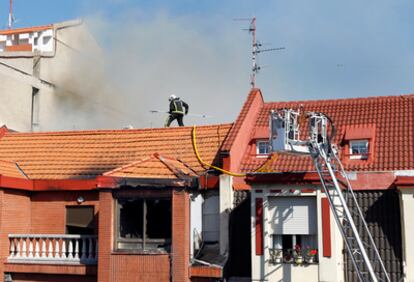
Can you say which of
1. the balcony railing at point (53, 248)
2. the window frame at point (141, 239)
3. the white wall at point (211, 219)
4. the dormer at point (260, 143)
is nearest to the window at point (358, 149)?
the dormer at point (260, 143)

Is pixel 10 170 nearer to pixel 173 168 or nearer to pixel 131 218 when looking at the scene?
pixel 131 218

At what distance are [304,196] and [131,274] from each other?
5825 mm

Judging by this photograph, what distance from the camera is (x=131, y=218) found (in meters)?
21.1

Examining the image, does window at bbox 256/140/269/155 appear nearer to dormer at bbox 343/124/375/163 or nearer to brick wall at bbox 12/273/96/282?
dormer at bbox 343/124/375/163

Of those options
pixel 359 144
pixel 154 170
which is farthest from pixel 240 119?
pixel 359 144

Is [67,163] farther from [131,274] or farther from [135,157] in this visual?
[131,274]

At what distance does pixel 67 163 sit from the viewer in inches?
969

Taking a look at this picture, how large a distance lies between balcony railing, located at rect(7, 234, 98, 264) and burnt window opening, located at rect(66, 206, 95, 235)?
111cm

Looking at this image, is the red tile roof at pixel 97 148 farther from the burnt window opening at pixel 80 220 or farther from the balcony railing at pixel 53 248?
the balcony railing at pixel 53 248

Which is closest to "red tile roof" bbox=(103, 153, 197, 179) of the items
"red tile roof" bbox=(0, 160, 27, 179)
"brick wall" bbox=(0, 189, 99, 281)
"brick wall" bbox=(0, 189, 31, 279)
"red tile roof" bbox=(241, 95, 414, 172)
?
"brick wall" bbox=(0, 189, 99, 281)

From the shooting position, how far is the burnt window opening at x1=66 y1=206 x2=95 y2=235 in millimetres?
22766

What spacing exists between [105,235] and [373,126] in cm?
1017

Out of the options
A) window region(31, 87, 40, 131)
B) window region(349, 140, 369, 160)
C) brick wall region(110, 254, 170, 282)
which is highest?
window region(31, 87, 40, 131)

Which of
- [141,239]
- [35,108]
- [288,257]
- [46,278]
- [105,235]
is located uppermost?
[35,108]
